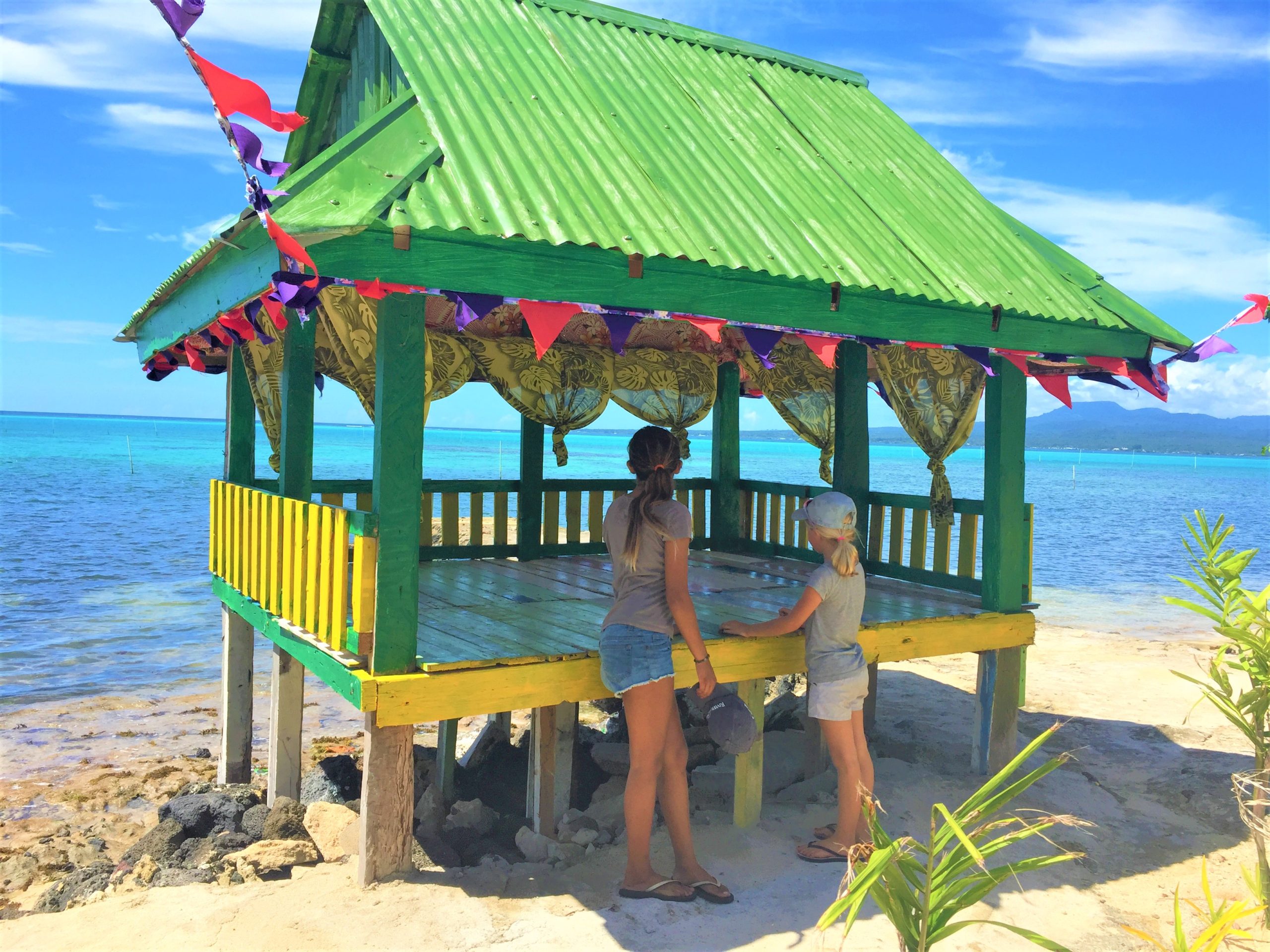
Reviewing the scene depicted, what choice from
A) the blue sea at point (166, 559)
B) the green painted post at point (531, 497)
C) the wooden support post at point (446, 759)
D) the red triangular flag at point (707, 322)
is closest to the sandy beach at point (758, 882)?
the wooden support post at point (446, 759)

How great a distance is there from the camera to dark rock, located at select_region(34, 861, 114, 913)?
5.93 metres

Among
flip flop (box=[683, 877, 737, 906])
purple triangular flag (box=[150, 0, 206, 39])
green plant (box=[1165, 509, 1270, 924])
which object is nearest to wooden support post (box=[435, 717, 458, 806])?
flip flop (box=[683, 877, 737, 906])

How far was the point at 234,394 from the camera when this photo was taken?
883cm

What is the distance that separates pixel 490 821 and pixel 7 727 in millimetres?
8017

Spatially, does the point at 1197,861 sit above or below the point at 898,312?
below

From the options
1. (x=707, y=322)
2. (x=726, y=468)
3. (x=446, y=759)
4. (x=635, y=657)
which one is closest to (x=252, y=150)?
(x=707, y=322)

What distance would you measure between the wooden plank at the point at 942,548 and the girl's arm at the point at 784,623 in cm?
267

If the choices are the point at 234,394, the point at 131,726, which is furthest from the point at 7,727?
the point at 234,394

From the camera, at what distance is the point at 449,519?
362 inches

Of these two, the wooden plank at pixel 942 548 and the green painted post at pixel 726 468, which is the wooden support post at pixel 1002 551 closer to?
the wooden plank at pixel 942 548

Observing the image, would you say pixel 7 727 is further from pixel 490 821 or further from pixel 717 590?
pixel 717 590

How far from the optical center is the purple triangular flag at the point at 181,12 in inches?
145

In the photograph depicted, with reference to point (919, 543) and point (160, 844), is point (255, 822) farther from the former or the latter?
point (919, 543)

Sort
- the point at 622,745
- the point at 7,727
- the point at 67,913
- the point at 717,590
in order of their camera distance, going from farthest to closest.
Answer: the point at 7,727
the point at 717,590
the point at 622,745
the point at 67,913
